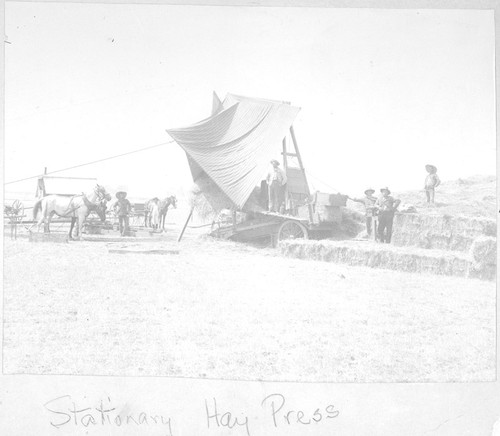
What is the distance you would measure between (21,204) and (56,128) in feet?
1.81

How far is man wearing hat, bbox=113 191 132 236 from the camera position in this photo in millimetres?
3867

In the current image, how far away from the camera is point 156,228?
12.7ft

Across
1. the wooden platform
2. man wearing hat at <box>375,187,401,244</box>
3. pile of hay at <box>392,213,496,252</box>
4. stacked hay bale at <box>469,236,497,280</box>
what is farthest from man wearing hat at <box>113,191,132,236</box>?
stacked hay bale at <box>469,236,497,280</box>

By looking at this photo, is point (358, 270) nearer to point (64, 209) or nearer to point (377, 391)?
point (377, 391)

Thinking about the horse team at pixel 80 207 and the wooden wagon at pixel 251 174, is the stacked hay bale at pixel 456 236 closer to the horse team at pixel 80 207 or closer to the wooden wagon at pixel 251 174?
the wooden wagon at pixel 251 174

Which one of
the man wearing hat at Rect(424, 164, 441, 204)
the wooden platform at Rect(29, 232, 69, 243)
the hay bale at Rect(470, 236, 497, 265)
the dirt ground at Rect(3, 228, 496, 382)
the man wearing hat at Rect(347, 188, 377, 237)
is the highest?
the man wearing hat at Rect(424, 164, 441, 204)

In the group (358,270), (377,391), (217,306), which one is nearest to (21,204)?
(217,306)

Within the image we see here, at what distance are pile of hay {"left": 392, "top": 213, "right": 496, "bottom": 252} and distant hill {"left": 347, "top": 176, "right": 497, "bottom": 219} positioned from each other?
0.05 m

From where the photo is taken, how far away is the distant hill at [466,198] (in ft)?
11.9

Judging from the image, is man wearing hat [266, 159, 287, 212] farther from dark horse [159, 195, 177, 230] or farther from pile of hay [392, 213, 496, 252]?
pile of hay [392, 213, 496, 252]

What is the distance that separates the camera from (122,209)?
3.90 metres

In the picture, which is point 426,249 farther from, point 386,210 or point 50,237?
point 50,237

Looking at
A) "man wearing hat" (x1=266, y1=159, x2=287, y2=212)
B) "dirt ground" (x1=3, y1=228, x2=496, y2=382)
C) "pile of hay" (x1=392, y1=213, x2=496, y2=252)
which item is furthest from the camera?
"man wearing hat" (x1=266, y1=159, x2=287, y2=212)

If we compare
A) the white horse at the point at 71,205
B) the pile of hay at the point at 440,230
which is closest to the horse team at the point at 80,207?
the white horse at the point at 71,205
